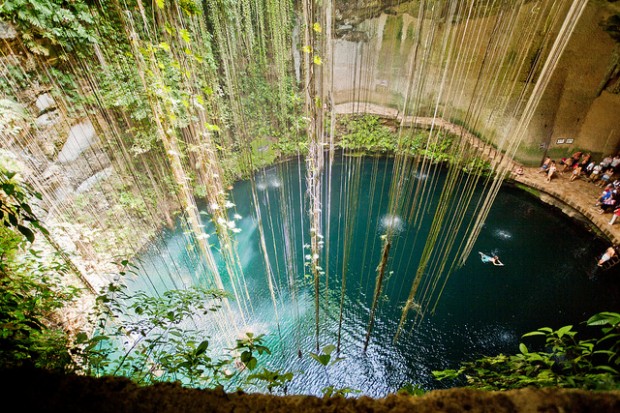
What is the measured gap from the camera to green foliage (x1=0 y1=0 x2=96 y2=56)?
3959mm

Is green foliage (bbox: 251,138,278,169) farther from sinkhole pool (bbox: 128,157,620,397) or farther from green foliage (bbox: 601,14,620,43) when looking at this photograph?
green foliage (bbox: 601,14,620,43)

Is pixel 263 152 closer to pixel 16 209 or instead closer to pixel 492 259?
pixel 492 259

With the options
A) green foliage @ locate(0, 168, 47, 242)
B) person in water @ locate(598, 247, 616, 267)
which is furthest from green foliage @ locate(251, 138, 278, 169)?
person in water @ locate(598, 247, 616, 267)

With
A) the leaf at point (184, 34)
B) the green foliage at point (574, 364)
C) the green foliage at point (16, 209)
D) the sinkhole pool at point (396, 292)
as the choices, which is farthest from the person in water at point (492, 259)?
the green foliage at point (16, 209)

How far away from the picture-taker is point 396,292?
6.11 metres

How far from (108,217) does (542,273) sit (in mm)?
10524

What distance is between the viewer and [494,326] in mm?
5359

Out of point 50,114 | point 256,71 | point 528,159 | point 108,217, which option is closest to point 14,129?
point 50,114

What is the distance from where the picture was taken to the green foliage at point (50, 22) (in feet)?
13.0

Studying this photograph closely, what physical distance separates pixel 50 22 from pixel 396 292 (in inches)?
331

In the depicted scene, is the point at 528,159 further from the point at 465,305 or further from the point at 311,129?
the point at 311,129

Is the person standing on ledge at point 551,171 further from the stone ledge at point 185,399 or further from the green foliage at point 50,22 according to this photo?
the green foliage at point 50,22

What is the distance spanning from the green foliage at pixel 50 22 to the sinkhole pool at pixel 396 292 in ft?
13.7

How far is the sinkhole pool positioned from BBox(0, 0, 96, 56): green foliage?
13.7 ft
